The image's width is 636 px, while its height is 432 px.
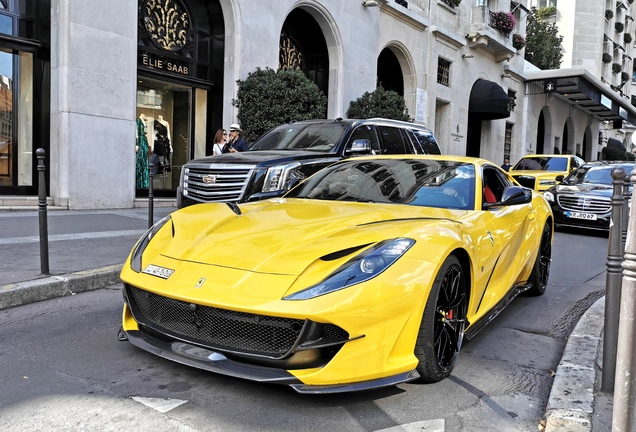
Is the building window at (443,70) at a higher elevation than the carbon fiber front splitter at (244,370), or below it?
higher

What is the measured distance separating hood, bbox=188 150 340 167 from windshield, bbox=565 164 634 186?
6.58 metres

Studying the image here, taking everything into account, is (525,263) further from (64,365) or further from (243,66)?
(243,66)

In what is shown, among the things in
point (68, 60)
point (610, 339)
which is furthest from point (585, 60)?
point (610, 339)

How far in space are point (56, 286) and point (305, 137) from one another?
4.69 meters

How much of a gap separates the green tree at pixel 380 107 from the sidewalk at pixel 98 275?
837 cm

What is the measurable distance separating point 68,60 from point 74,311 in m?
7.30

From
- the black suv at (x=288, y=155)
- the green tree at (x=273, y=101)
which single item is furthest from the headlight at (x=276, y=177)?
the green tree at (x=273, y=101)

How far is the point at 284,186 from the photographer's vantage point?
273 inches

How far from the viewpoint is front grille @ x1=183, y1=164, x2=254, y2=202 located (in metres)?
7.09

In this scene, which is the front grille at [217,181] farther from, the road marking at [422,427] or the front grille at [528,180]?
the front grille at [528,180]

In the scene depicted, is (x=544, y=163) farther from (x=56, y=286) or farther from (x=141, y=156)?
(x=56, y=286)

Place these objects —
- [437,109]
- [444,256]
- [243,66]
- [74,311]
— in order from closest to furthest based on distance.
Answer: [444,256] → [74,311] → [243,66] → [437,109]

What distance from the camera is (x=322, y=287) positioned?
8.43 ft

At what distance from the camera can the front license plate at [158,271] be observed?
294cm
